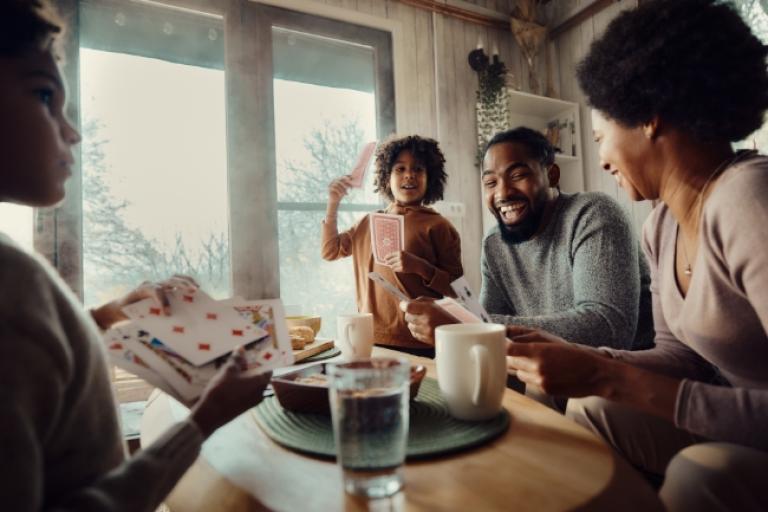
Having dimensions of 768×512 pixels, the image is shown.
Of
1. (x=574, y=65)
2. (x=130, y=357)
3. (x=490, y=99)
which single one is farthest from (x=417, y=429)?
(x=574, y=65)

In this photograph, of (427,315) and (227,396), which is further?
(427,315)

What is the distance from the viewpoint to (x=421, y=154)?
8.11ft

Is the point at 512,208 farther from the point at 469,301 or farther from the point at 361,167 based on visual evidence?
the point at 361,167

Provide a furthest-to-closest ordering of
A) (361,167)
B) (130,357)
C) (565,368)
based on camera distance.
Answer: (361,167) < (565,368) < (130,357)

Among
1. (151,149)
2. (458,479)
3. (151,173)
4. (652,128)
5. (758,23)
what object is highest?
(758,23)

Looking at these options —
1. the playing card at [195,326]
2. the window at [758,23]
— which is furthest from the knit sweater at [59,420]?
the window at [758,23]

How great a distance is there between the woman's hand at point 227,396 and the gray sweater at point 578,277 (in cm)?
82

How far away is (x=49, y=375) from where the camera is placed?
42cm

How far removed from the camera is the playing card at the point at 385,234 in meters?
1.96

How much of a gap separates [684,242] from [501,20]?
2.82 m

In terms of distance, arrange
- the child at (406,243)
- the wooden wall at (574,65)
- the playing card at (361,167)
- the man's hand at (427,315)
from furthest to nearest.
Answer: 1. the wooden wall at (574,65)
2. the playing card at (361,167)
3. the child at (406,243)
4. the man's hand at (427,315)

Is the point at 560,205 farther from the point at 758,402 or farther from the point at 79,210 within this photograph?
the point at 79,210

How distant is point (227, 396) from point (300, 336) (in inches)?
27.1

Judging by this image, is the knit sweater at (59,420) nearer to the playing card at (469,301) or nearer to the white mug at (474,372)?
the white mug at (474,372)
